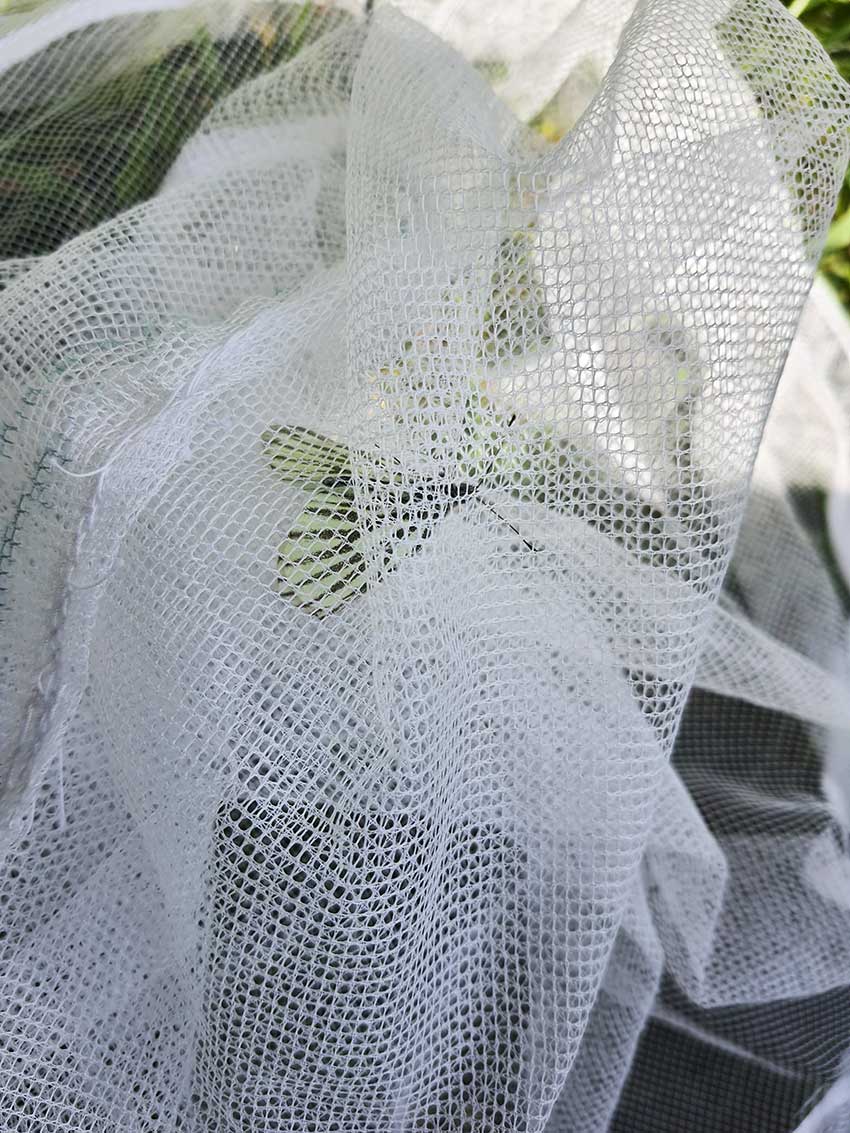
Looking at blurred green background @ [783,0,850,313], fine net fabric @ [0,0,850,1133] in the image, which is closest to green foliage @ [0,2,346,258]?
fine net fabric @ [0,0,850,1133]

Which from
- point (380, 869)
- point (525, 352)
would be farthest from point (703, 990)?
point (525, 352)

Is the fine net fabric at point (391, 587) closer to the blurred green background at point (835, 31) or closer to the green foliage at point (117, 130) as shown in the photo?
the green foliage at point (117, 130)

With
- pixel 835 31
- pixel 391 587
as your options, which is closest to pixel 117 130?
pixel 391 587

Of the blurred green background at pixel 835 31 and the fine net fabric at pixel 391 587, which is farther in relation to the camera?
the blurred green background at pixel 835 31

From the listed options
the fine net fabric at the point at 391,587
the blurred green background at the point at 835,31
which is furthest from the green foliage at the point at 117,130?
the blurred green background at the point at 835,31

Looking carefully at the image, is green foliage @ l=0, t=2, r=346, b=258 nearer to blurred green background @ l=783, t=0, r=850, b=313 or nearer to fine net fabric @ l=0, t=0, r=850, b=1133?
fine net fabric @ l=0, t=0, r=850, b=1133

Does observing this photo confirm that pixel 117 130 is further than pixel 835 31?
No

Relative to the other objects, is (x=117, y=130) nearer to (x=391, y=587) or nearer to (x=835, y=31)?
(x=391, y=587)

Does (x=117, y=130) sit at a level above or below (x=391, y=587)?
above
